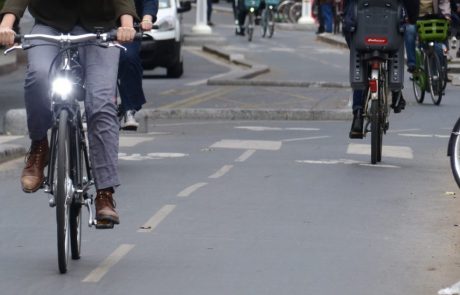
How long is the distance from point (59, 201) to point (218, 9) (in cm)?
6395

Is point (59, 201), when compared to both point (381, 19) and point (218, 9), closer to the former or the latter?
point (381, 19)

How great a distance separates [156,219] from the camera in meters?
9.42

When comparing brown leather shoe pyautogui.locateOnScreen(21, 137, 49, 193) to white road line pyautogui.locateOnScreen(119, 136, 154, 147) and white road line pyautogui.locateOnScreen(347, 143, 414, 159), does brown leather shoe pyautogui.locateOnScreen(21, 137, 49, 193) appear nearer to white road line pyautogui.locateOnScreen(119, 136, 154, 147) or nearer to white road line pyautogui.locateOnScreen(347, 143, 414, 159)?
white road line pyautogui.locateOnScreen(347, 143, 414, 159)

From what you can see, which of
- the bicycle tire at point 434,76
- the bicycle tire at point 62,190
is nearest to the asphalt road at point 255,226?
the bicycle tire at point 62,190

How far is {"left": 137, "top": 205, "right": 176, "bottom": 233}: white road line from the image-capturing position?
9016mm

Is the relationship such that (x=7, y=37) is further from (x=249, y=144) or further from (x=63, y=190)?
(x=249, y=144)

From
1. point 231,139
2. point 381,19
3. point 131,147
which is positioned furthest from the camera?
point 231,139

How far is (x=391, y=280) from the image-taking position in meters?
7.43

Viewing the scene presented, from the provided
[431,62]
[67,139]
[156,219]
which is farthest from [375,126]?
[431,62]

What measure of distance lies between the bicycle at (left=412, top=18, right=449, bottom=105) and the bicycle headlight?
1238 cm

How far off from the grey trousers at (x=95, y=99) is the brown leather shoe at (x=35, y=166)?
218mm

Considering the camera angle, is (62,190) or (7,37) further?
(7,37)

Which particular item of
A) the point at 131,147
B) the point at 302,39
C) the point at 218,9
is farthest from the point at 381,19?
the point at 218,9

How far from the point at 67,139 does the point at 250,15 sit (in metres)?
34.2
